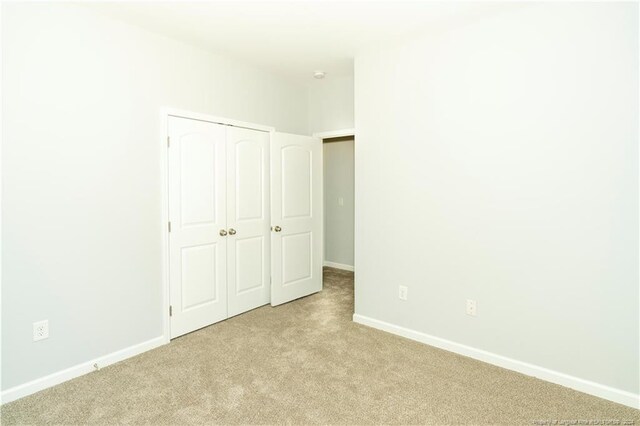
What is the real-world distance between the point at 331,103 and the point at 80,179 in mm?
2719

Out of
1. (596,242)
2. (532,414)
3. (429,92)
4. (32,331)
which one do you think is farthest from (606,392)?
(32,331)

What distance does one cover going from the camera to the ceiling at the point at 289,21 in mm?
2455

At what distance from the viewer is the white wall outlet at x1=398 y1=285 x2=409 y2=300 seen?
316cm

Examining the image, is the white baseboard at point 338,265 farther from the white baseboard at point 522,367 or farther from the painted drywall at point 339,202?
the white baseboard at point 522,367

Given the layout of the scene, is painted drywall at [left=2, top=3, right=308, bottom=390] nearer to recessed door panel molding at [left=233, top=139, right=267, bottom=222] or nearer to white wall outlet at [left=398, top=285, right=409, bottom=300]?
recessed door panel molding at [left=233, top=139, right=267, bottom=222]

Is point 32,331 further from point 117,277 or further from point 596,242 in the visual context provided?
point 596,242

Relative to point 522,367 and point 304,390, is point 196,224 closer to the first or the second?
point 304,390

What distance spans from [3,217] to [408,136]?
291 centimetres

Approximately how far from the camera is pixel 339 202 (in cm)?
589

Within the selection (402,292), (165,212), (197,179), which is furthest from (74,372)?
(402,292)

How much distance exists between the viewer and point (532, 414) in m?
2.07

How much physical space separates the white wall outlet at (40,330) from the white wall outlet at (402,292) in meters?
2.66

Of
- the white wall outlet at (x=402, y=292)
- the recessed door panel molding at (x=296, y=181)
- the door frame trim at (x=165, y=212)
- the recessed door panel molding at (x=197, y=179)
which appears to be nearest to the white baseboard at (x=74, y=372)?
the door frame trim at (x=165, y=212)

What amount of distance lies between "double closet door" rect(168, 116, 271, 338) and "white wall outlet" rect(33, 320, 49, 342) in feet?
2.93
